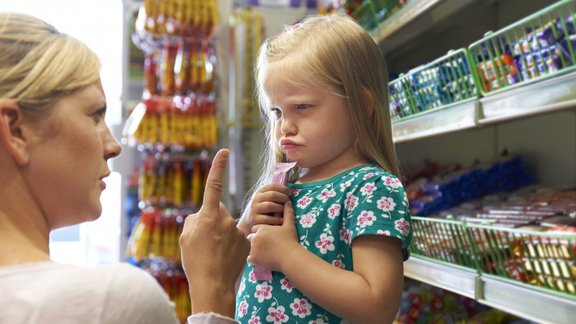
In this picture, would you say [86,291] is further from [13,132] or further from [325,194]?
[325,194]

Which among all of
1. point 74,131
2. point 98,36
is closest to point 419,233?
point 74,131

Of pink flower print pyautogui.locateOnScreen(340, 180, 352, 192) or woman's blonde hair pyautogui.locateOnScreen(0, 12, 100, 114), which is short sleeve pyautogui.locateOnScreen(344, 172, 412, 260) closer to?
pink flower print pyautogui.locateOnScreen(340, 180, 352, 192)

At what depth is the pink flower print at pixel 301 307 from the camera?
1200 mm

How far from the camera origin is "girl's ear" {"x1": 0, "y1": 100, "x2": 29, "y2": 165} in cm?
74

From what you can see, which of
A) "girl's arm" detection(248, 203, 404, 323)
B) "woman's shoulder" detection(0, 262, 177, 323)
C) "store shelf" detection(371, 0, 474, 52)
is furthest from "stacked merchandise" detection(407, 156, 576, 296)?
"woman's shoulder" detection(0, 262, 177, 323)

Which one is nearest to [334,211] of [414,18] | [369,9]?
[414,18]

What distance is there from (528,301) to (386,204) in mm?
507

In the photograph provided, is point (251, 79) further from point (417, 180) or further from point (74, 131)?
point (74, 131)

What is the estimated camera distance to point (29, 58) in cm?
76

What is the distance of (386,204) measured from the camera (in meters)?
1.18

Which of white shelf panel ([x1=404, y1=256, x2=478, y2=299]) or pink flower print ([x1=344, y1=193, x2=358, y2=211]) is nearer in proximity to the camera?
pink flower print ([x1=344, y1=193, x2=358, y2=211])

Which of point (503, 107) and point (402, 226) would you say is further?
point (503, 107)

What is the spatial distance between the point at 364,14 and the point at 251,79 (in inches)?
55.1

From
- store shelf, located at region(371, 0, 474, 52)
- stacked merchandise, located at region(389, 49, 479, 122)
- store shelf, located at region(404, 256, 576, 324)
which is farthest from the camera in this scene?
store shelf, located at region(371, 0, 474, 52)
